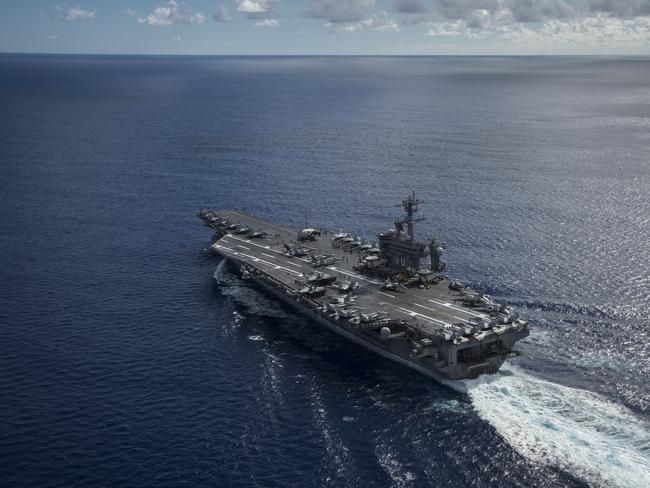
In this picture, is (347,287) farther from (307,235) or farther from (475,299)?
(307,235)

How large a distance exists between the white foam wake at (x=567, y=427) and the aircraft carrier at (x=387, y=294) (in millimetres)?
3938

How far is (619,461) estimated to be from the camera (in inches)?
1797

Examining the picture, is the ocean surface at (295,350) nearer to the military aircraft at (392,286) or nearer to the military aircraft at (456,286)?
the military aircraft at (456,286)

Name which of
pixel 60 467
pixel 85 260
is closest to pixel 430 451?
pixel 60 467

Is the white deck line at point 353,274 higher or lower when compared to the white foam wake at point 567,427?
higher

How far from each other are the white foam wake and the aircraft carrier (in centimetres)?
394

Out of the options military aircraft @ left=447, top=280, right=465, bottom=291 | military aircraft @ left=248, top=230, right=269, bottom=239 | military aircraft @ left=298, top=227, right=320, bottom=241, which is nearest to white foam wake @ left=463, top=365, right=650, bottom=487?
military aircraft @ left=447, top=280, right=465, bottom=291

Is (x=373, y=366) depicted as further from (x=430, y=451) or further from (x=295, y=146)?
(x=295, y=146)

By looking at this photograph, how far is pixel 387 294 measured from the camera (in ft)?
240

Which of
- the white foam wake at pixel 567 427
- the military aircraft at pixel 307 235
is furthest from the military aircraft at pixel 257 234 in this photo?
the white foam wake at pixel 567 427

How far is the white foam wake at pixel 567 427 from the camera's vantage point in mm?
45250

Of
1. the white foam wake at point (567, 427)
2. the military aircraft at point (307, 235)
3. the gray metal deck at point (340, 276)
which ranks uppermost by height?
the military aircraft at point (307, 235)

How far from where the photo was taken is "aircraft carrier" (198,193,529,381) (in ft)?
197

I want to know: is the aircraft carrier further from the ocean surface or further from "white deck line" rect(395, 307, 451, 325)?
the ocean surface
